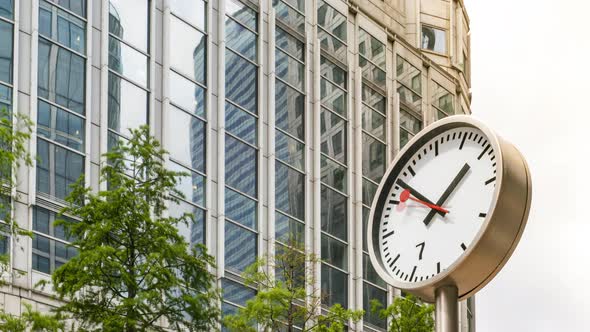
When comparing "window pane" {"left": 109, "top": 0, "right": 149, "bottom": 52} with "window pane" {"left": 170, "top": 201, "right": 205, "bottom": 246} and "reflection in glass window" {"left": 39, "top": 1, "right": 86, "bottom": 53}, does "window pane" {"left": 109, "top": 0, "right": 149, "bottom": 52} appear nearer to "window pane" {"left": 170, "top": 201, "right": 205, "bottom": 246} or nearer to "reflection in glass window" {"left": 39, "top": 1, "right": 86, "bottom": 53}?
"reflection in glass window" {"left": 39, "top": 1, "right": 86, "bottom": 53}

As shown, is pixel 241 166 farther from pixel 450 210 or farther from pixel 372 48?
pixel 450 210

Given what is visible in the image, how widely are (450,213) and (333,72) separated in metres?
45.3

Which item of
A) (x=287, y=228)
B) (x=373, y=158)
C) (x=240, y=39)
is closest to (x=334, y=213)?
(x=287, y=228)

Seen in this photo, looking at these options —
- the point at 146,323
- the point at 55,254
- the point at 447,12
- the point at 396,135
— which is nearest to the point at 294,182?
the point at 396,135

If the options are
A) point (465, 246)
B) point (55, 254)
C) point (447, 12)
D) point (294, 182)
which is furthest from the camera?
point (447, 12)

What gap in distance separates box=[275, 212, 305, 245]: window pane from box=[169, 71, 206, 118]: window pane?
5.33 metres

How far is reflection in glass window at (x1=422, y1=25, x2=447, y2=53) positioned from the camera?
207ft

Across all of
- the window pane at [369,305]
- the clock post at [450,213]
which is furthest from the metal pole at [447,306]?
the window pane at [369,305]

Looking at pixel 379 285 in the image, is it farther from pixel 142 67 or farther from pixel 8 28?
pixel 8 28

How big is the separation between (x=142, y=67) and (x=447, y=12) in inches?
1030

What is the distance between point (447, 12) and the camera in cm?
6469

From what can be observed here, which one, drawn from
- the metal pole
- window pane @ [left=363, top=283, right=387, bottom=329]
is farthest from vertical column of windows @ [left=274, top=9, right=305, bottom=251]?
the metal pole

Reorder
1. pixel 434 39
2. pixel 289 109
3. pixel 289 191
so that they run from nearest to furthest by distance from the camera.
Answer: pixel 289 191, pixel 289 109, pixel 434 39

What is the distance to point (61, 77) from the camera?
38.0m
